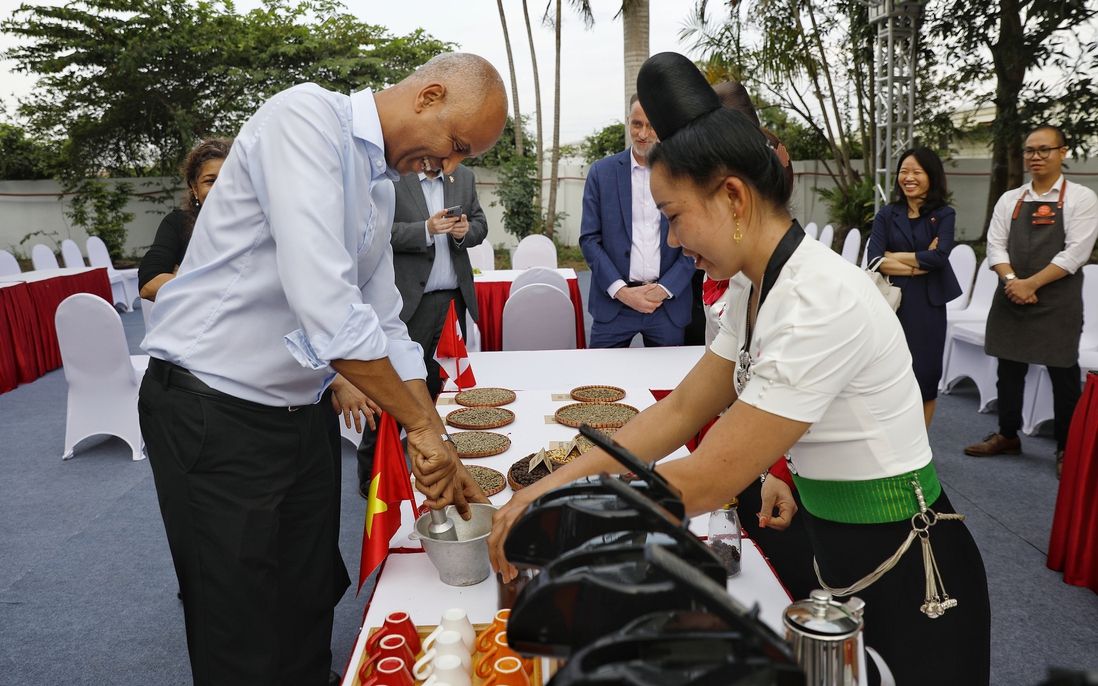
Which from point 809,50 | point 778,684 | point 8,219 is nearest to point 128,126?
point 8,219

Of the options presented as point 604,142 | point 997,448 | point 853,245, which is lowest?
point 997,448

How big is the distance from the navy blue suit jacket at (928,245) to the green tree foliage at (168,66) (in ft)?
40.4

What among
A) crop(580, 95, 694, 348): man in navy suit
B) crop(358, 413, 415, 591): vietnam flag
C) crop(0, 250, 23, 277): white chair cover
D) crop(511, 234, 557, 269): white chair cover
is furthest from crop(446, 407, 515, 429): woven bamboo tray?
crop(0, 250, 23, 277): white chair cover

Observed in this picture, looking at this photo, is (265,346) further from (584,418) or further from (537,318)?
(537,318)

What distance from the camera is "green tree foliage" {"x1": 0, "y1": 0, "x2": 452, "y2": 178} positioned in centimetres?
1267

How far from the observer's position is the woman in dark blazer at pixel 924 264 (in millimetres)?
3381

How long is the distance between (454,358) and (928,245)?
2386mm

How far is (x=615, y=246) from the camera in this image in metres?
3.22

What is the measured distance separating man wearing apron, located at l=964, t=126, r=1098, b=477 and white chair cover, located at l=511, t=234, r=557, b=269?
394 cm

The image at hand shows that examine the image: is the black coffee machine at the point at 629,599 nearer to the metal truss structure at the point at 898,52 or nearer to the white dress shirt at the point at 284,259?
the white dress shirt at the point at 284,259

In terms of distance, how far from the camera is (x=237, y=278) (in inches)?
50.0

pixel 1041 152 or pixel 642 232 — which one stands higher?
pixel 1041 152

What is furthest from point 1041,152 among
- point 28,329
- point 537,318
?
point 28,329

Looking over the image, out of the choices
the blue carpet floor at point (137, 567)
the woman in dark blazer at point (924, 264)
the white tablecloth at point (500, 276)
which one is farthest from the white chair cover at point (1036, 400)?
the white tablecloth at point (500, 276)
